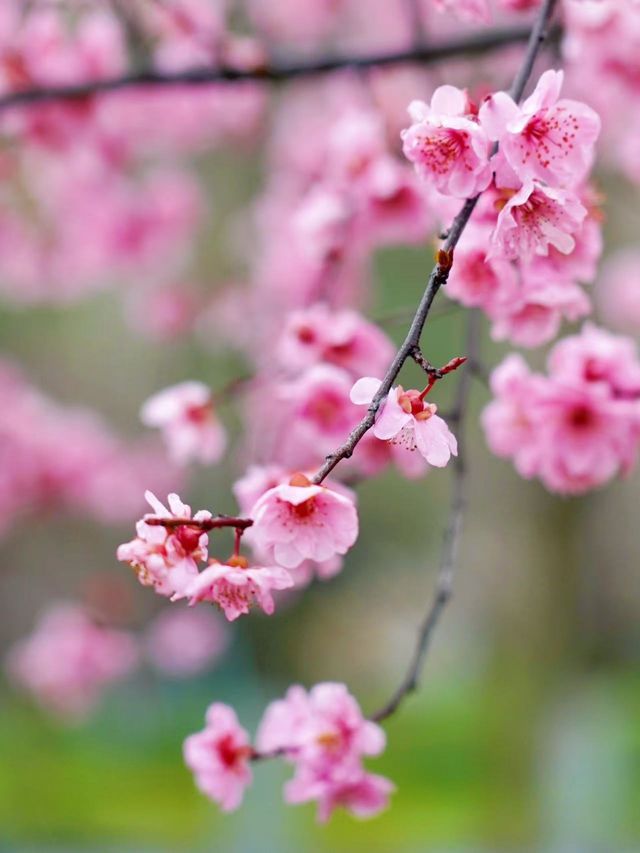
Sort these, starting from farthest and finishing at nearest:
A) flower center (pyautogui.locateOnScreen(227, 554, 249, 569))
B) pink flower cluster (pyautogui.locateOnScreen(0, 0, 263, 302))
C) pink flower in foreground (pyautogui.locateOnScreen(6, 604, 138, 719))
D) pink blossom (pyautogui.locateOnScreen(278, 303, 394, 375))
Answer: pink flower in foreground (pyautogui.locateOnScreen(6, 604, 138, 719)) < pink flower cluster (pyautogui.locateOnScreen(0, 0, 263, 302)) < pink blossom (pyautogui.locateOnScreen(278, 303, 394, 375)) < flower center (pyautogui.locateOnScreen(227, 554, 249, 569))

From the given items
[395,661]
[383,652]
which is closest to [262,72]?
[395,661]

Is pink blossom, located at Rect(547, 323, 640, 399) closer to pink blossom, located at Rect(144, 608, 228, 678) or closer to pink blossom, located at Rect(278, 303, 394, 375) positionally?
pink blossom, located at Rect(278, 303, 394, 375)

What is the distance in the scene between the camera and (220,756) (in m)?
1.02

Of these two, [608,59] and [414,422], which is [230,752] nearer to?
[414,422]

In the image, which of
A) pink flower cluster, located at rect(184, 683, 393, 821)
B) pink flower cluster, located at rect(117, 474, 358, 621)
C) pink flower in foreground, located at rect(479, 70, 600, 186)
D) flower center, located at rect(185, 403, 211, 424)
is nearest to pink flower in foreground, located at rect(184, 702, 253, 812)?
pink flower cluster, located at rect(184, 683, 393, 821)

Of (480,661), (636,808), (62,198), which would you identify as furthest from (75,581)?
(62,198)

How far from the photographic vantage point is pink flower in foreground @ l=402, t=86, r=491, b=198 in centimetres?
77

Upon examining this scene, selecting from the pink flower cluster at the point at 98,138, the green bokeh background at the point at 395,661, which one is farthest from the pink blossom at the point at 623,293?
the pink flower cluster at the point at 98,138

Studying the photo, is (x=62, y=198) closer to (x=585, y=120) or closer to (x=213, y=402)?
(x=213, y=402)

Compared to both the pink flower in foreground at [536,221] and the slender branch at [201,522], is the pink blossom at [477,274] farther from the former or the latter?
the slender branch at [201,522]

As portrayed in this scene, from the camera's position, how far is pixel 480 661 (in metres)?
7.01

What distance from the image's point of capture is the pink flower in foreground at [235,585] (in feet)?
2.41

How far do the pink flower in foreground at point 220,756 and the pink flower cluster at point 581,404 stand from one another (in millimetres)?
483

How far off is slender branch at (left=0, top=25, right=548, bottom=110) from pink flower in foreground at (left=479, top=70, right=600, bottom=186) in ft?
2.87
